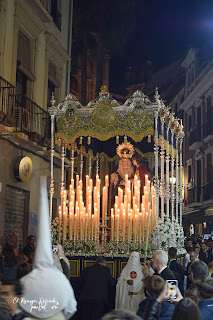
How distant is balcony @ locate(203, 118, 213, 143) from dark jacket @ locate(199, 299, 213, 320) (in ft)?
82.2

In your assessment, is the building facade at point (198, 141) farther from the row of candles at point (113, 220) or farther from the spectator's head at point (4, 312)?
the spectator's head at point (4, 312)

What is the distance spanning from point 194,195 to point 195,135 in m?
3.84

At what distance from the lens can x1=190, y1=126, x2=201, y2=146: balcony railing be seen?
103 feet

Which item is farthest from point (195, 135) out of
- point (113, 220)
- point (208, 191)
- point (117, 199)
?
point (113, 220)

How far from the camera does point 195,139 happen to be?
31.9 meters

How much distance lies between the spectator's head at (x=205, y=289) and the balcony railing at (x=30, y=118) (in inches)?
367

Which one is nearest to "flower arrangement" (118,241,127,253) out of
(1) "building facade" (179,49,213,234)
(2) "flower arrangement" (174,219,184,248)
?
(2) "flower arrangement" (174,219,184,248)

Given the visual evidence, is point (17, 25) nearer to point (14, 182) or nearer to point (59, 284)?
point (14, 182)

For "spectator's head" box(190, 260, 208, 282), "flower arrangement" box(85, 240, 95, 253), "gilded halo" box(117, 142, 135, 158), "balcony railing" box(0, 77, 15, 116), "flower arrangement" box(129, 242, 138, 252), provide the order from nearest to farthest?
"spectator's head" box(190, 260, 208, 282) → "flower arrangement" box(129, 242, 138, 252) → "flower arrangement" box(85, 240, 95, 253) → "balcony railing" box(0, 77, 15, 116) → "gilded halo" box(117, 142, 135, 158)

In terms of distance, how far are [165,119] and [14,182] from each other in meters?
4.61

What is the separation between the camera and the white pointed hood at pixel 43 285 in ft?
10.4

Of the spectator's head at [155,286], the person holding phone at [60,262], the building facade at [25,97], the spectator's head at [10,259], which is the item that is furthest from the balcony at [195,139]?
the spectator's head at [155,286]

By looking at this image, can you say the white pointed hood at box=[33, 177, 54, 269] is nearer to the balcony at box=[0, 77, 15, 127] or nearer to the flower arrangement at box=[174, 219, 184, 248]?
the flower arrangement at box=[174, 219, 184, 248]

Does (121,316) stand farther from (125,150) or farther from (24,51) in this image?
(24,51)
